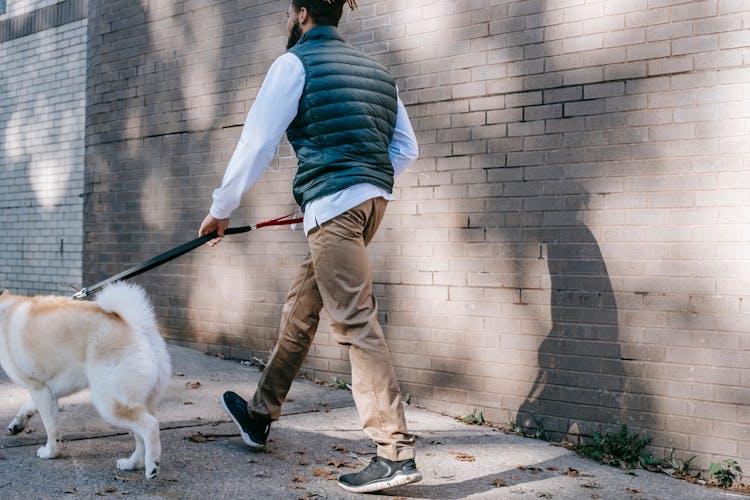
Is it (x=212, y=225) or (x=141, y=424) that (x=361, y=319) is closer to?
(x=212, y=225)

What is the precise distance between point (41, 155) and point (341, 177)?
7.33 meters

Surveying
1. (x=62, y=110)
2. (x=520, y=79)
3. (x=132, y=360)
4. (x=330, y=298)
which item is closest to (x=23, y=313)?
(x=132, y=360)

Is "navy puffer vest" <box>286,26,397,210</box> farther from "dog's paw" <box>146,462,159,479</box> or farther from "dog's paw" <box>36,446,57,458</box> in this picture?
"dog's paw" <box>36,446,57,458</box>

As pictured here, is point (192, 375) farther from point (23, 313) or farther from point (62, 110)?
point (62, 110)

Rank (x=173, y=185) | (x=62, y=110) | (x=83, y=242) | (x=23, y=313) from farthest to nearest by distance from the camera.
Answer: (x=62, y=110) < (x=83, y=242) < (x=173, y=185) < (x=23, y=313)

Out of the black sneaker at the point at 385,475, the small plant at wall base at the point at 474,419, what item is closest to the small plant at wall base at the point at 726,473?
the small plant at wall base at the point at 474,419

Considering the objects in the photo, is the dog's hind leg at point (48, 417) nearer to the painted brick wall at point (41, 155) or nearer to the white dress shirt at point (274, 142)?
the white dress shirt at point (274, 142)

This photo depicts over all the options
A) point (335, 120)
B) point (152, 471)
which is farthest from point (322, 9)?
point (152, 471)

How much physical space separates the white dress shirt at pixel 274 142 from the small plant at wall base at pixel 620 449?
2.13 metres

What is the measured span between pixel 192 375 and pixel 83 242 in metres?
2.99

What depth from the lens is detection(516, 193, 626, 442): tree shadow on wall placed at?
15.7ft

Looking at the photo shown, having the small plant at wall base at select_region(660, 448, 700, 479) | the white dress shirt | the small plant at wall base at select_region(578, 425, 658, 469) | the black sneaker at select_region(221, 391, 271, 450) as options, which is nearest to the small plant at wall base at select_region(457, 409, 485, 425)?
the small plant at wall base at select_region(578, 425, 658, 469)

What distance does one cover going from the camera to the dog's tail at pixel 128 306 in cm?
394

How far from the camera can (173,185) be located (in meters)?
7.45
